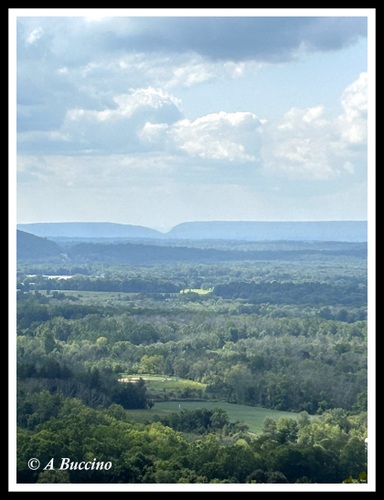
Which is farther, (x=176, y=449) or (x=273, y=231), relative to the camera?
(x=273, y=231)

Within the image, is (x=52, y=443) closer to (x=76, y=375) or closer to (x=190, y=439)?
(x=190, y=439)

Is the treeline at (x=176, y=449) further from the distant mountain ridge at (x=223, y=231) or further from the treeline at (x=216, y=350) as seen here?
the distant mountain ridge at (x=223, y=231)

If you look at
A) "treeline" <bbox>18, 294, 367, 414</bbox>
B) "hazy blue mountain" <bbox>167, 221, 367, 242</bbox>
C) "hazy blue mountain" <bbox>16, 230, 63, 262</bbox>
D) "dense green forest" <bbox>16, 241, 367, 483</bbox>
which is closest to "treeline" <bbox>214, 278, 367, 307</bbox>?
"dense green forest" <bbox>16, 241, 367, 483</bbox>

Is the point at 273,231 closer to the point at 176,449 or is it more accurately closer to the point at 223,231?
the point at 223,231

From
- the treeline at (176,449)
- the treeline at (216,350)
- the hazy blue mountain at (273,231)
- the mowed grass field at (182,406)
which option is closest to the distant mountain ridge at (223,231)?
the hazy blue mountain at (273,231)

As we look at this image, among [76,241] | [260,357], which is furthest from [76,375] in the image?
[76,241]

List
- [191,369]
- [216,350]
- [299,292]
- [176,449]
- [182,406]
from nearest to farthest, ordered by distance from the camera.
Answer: [176,449]
[182,406]
[191,369]
[216,350]
[299,292]

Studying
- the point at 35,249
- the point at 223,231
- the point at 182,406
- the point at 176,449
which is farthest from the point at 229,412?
the point at 35,249

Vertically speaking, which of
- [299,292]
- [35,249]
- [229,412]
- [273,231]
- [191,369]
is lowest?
[229,412]
